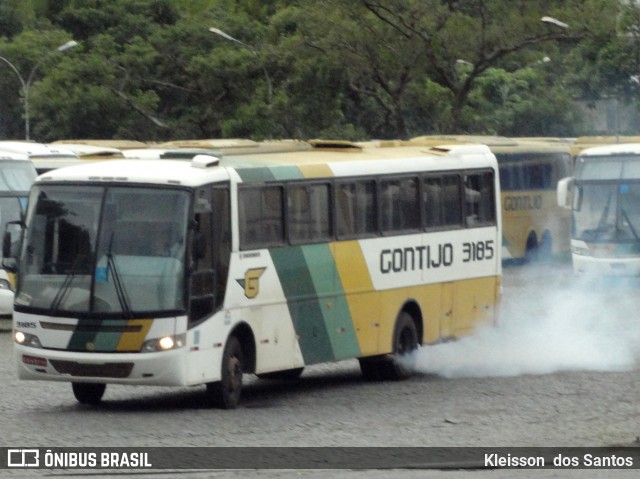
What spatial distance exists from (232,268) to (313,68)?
3808 cm

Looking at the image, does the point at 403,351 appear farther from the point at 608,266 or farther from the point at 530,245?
the point at 530,245

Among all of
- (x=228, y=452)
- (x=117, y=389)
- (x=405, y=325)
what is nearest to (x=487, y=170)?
(x=405, y=325)

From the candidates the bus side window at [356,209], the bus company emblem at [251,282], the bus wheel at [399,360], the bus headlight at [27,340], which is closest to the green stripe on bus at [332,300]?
the bus side window at [356,209]

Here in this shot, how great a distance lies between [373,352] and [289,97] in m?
37.4

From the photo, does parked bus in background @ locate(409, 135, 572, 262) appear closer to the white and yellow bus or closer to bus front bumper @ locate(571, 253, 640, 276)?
bus front bumper @ locate(571, 253, 640, 276)

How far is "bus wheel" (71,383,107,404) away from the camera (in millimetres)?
15203

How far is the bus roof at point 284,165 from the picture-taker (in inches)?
575

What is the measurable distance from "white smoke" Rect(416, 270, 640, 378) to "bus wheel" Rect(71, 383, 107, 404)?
504 centimetres

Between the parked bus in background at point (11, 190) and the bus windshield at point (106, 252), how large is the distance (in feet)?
33.5

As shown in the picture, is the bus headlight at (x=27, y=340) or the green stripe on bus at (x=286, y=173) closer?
the bus headlight at (x=27, y=340)

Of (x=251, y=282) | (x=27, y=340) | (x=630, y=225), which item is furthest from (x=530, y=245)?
(x=27, y=340)

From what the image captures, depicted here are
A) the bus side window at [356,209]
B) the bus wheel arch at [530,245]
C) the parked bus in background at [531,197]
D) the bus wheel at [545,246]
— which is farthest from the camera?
the bus wheel at [545,246]

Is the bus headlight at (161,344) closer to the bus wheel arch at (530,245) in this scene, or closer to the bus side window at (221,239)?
the bus side window at (221,239)

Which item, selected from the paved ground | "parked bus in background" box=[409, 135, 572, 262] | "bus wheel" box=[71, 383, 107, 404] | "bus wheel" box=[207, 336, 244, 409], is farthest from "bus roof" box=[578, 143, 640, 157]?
"bus wheel" box=[71, 383, 107, 404]
